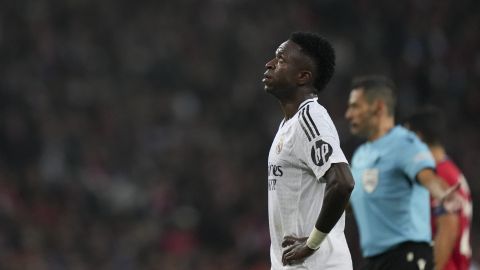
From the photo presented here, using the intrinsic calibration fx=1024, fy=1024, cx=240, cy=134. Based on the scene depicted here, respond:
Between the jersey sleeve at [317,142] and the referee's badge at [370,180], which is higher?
the jersey sleeve at [317,142]

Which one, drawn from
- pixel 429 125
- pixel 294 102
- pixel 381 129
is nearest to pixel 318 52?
pixel 294 102

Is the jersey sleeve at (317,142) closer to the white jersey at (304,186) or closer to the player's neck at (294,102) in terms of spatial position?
the white jersey at (304,186)

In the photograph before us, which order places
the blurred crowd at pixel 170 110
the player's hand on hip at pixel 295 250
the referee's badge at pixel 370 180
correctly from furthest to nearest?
1. the blurred crowd at pixel 170 110
2. the referee's badge at pixel 370 180
3. the player's hand on hip at pixel 295 250

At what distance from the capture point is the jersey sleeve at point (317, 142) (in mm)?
5082

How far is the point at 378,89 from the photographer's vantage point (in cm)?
751

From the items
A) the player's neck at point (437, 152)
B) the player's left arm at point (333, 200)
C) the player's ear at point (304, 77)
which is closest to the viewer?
the player's left arm at point (333, 200)

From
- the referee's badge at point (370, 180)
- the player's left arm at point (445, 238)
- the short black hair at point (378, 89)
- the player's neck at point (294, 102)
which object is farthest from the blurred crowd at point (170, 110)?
the player's neck at point (294, 102)

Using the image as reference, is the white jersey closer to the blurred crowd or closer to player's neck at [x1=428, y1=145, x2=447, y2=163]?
player's neck at [x1=428, y1=145, x2=447, y2=163]

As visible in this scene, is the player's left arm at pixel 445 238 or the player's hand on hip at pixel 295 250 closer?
the player's hand on hip at pixel 295 250

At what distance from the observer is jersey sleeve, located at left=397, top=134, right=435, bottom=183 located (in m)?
6.96

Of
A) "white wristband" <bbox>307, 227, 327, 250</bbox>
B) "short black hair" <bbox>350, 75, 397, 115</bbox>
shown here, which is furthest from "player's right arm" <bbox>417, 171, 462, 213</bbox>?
"white wristband" <bbox>307, 227, 327, 250</bbox>

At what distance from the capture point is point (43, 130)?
1498 cm

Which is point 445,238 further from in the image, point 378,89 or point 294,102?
point 294,102

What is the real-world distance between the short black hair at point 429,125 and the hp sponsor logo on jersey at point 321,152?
9.76ft
